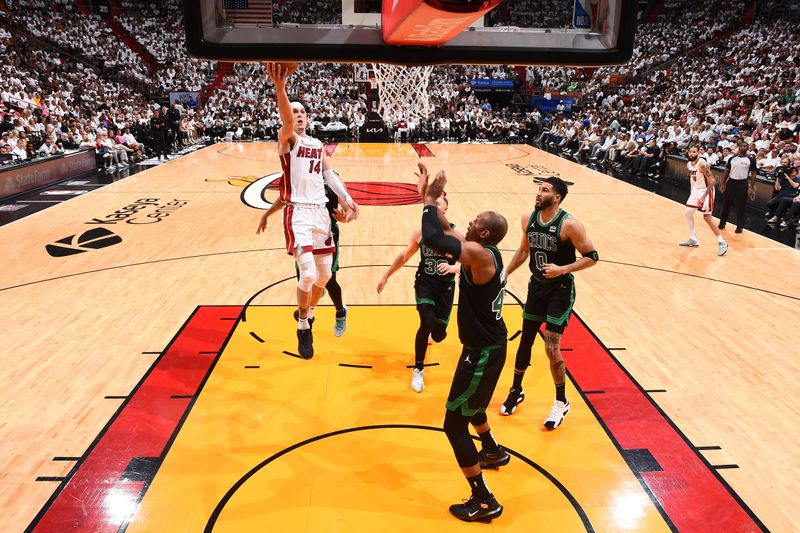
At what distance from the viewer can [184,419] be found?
425 cm

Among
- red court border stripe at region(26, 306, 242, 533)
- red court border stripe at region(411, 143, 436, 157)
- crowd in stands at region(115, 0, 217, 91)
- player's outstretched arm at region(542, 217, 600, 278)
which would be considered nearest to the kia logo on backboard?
red court border stripe at region(26, 306, 242, 533)

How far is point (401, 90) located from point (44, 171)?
8.44m

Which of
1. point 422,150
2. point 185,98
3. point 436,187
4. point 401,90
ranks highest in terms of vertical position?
point 401,90

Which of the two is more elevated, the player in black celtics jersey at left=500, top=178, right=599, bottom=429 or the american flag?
the american flag

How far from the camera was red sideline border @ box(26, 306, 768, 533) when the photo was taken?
3.35 metres

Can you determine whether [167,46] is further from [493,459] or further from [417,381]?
[493,459]

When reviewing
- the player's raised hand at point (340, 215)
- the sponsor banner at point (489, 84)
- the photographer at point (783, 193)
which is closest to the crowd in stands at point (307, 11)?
the player's raised hand at point (340, 215)

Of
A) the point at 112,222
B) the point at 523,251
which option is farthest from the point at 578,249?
the point at 112,222

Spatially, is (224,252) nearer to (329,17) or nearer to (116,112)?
(329,17)

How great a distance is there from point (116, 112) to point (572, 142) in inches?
638

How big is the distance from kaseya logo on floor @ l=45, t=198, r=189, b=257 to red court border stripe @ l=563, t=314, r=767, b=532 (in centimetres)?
716

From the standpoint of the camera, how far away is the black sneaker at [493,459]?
3.69 meters

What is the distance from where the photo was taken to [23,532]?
10.4 feet

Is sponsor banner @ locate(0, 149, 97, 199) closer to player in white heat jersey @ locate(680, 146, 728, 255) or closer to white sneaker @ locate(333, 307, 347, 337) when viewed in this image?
white sneaker @ locate(333, 307, 347, 337)
